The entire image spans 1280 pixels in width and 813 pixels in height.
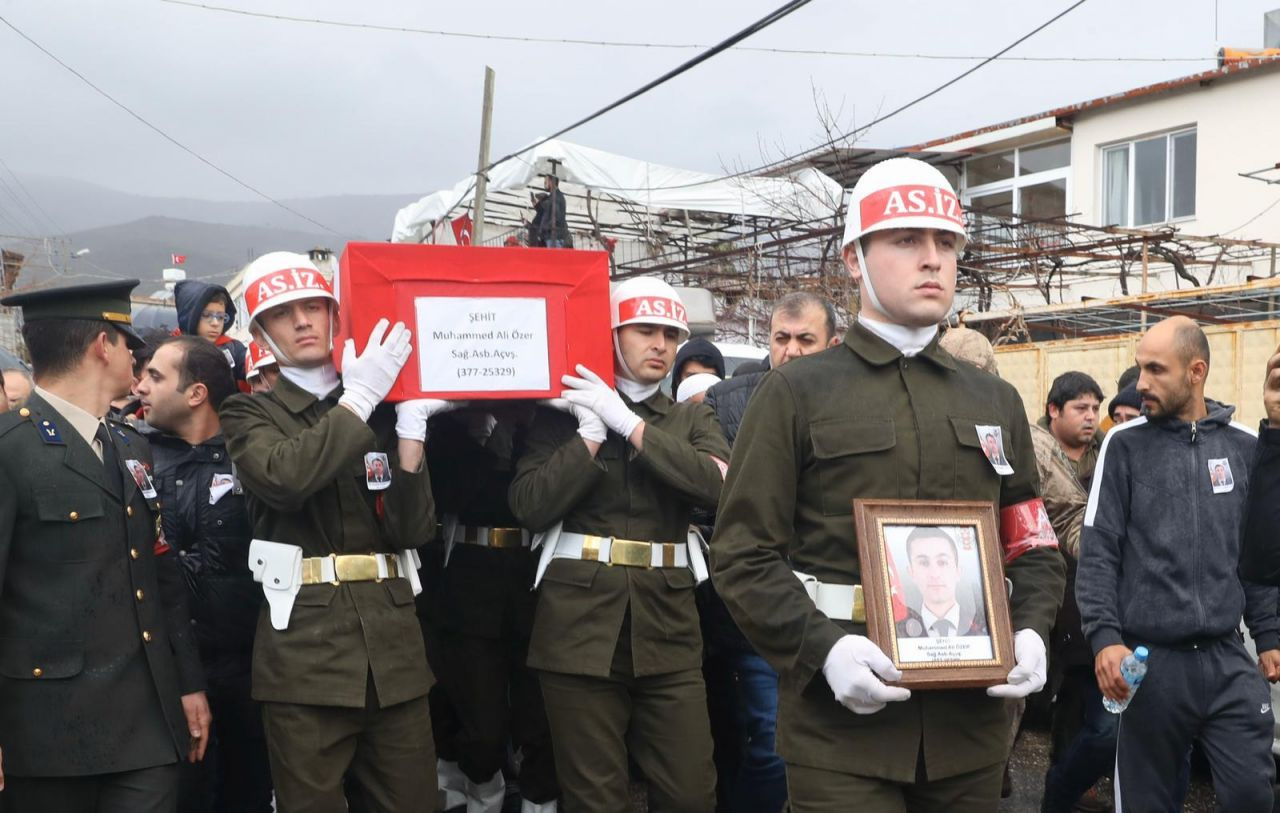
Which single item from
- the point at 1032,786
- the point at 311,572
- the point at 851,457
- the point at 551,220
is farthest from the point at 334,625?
the point at 551,220

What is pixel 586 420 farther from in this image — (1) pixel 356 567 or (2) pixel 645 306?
(1) pixel 356 567

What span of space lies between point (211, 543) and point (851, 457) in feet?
9.05

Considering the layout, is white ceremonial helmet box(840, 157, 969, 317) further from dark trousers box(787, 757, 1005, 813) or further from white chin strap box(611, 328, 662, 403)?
white chin strap box(611, 328, 662, 403)

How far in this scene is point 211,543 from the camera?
4.22 m

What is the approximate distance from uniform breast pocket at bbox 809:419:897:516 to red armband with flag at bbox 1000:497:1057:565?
430 millimetres

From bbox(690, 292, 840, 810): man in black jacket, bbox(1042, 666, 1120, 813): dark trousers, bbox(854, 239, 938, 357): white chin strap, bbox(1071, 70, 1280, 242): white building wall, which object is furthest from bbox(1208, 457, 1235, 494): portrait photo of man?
bbox(1071, 70, 1280, 242): white building wall

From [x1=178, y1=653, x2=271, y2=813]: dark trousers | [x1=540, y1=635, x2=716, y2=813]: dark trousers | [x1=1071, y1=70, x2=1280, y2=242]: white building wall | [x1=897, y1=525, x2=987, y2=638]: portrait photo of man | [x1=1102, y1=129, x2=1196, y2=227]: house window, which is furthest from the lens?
[x1=1102, y1=129, x2=1196, y2=227]: house window

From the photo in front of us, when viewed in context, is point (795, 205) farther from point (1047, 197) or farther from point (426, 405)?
point (426, 405)

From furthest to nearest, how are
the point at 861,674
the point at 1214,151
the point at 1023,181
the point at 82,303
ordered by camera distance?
1. the point at 1023,181
2. the point at 1214,151
3. the point at 82,303
4. the point at 861,674

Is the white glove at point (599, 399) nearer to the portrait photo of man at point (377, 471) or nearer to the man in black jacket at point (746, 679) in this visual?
the portrait photo of man at point (377, 471)

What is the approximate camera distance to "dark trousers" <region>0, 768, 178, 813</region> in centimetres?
308

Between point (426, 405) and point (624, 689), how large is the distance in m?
1.33

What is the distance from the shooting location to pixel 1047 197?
21859 millimetres

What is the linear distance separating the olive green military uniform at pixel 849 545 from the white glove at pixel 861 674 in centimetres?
5
